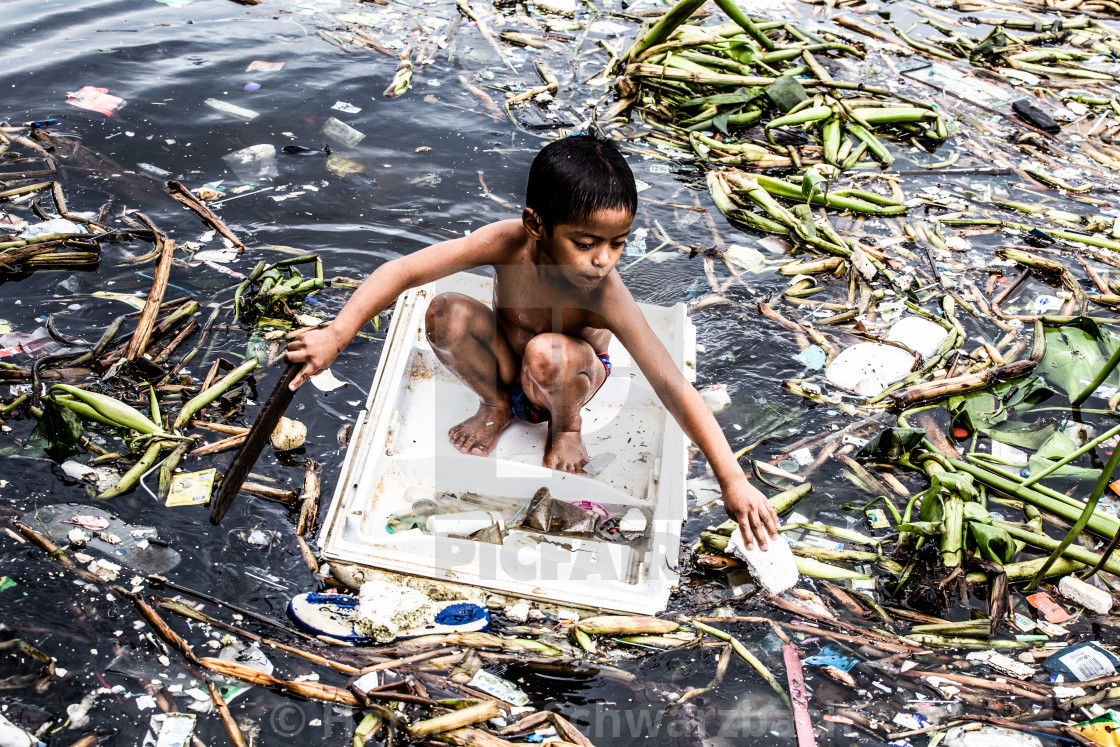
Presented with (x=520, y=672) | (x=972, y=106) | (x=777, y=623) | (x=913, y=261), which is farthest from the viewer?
(x=972, y=106)

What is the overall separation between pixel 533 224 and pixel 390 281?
457 mm

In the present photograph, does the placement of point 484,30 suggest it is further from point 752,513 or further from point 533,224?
point 752,513

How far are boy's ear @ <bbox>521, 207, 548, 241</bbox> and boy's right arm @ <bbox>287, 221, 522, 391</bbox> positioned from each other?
0.11 metres

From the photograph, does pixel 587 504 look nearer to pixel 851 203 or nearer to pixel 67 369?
pixel 67 369

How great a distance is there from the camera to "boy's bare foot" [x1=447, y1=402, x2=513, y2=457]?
114 inches

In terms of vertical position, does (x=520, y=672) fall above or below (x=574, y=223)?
below

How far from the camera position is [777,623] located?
2.47 m

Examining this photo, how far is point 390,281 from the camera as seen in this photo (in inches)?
95.0

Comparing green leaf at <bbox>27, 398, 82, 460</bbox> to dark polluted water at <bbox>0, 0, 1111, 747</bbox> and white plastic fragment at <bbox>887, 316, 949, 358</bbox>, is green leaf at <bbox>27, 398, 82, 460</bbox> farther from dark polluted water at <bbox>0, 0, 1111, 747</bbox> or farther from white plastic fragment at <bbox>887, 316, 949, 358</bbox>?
white plastic fragment at <bbox>887, 316, 949, 358</bbox>

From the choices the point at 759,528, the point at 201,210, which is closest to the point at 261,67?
the point at 201,210

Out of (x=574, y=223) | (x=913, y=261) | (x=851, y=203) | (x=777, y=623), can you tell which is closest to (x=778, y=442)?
(x=777, y=623)

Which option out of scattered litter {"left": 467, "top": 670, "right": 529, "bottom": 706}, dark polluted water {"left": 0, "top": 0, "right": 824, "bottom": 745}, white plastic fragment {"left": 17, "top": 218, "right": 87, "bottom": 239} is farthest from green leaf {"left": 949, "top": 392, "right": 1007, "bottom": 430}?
white plastic fragment {"left": 17, "top": 218, "right": 87, "bottom": 239}

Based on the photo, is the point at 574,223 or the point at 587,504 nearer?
the point at 574,223

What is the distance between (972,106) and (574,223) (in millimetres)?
4493
